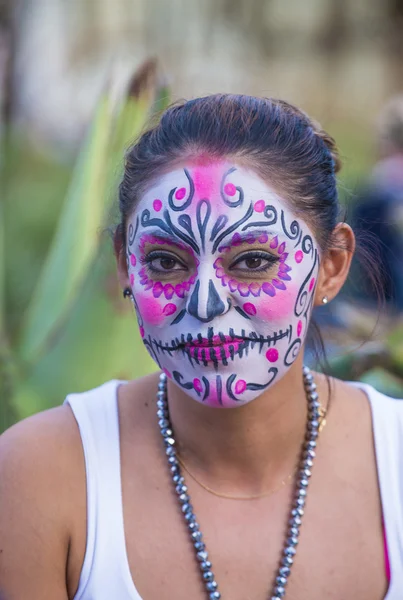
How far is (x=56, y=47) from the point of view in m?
5.18

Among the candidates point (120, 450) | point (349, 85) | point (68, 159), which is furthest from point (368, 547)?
point (349, 85)

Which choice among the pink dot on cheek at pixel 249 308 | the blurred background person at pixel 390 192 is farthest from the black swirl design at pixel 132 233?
the blurred background person at pixel 390 192

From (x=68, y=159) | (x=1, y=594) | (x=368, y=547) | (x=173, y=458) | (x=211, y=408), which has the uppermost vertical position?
(x=68, y=159)

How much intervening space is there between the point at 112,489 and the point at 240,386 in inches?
16.7

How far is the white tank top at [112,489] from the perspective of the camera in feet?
6.59

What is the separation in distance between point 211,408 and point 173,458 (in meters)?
0.18

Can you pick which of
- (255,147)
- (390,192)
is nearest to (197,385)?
(255,147)

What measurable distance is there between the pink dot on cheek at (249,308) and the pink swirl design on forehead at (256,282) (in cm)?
2

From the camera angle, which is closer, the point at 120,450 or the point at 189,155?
the point at 189,155

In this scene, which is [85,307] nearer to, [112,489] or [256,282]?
[112,489]

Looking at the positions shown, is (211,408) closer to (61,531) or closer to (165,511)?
(165,511)

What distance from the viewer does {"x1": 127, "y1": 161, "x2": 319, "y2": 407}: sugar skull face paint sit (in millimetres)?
1934

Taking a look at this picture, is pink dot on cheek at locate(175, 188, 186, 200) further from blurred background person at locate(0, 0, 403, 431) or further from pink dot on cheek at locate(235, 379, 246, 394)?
blurred background person at locate(0, 0, 403, 431)

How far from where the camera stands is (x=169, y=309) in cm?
197
